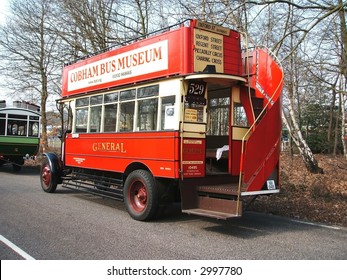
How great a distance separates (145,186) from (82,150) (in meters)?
3.17

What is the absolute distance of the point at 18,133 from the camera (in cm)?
1845

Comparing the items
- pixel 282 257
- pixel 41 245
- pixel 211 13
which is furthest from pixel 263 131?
pixel 211 13

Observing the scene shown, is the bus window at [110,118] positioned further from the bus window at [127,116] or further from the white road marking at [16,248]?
the white road marking at [16,248]

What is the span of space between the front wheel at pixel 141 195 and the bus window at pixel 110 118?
1.42 m

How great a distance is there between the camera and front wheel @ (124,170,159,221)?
754cm

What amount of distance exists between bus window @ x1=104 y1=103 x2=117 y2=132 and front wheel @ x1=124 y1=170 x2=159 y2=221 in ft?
4.65

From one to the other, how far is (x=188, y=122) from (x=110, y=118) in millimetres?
2622

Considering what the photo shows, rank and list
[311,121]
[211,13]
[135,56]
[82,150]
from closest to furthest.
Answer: [135,56] → [82,150] → [211,13] → [311,121]

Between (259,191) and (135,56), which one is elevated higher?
(135,56)

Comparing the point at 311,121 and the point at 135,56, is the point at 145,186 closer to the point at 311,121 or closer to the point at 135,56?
the point at 135,56

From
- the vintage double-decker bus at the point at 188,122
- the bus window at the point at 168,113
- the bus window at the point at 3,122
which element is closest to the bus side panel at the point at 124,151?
the vintage double-decker bus at the point at 188,122

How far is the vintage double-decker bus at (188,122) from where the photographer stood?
7.04 metres

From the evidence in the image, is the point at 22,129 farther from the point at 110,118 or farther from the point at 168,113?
the point at 168,113

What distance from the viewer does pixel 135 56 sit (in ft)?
27.6
